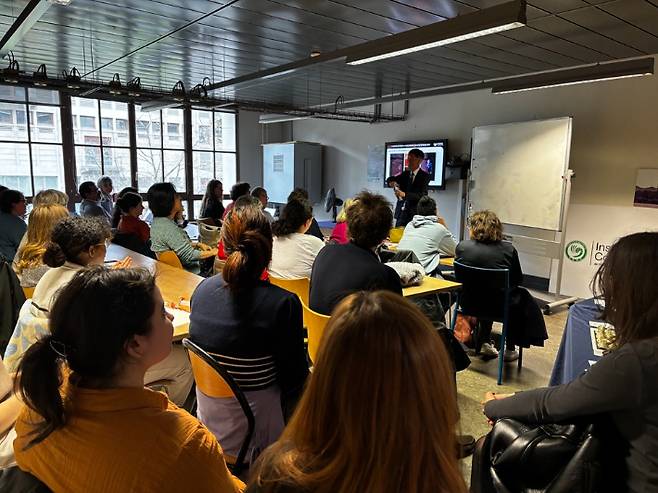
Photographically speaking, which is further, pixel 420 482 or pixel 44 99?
pixel 44 99

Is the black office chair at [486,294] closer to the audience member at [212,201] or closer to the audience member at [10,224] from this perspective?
the audience member at [212,201]

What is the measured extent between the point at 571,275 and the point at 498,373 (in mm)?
3207

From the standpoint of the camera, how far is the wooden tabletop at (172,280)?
8.49 feet

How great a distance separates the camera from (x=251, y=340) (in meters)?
1.63

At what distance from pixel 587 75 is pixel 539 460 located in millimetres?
4294

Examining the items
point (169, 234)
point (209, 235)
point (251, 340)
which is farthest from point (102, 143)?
point (251, 340)

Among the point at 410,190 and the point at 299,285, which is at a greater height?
the point at 410,190

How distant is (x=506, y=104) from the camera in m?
6.46

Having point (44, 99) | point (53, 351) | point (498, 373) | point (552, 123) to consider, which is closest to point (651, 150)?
point (552, 123)

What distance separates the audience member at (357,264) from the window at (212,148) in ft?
26.3

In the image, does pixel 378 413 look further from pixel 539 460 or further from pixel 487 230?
pixel 487 230

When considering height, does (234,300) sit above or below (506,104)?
below

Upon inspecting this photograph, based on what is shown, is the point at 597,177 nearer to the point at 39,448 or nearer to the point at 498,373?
the point at 498,373

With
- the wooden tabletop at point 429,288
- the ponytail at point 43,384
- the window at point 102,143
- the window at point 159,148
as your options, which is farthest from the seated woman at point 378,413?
the window at point 159,148
